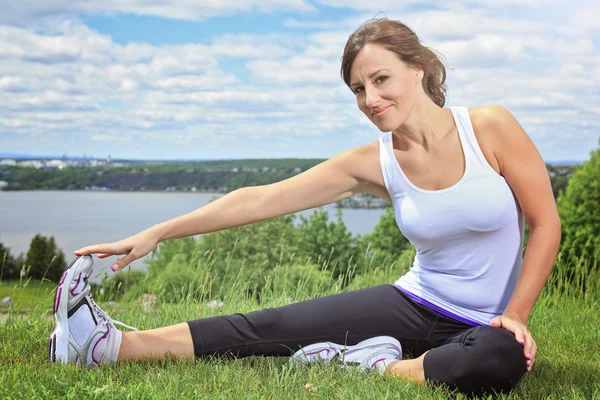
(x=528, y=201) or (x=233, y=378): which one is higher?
(x=528, y=201)

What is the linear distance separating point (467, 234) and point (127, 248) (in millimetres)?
1474

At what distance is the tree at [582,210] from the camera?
606 cm

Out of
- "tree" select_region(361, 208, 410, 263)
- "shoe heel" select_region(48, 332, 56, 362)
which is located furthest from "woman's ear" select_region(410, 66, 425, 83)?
"tree" select_region(361, 208, 410, 263)

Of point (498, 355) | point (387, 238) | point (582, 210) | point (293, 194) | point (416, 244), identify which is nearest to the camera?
point (498, 355)

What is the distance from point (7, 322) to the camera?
3.66 metres

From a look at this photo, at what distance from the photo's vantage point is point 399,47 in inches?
Result: 109

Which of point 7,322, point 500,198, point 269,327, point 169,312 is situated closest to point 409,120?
point 500,198

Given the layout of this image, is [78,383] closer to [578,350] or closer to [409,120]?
[409,120]

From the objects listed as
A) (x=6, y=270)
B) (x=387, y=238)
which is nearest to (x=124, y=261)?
(x=6, y=270)

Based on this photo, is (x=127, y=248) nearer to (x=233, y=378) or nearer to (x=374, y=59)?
(x=233, y=378)

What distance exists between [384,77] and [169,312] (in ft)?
7.34

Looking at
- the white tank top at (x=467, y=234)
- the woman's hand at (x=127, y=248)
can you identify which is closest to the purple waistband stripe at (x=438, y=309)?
the white tank top at (x=467, y=234)

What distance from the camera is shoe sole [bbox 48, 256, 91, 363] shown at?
2.81 m

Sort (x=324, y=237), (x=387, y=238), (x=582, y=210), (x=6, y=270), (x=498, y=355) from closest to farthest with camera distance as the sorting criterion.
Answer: (x=498, y=355)
(x=6, y=270)
(x=582, y=210)
(x=387, y=238)
(x=324, y=237)
